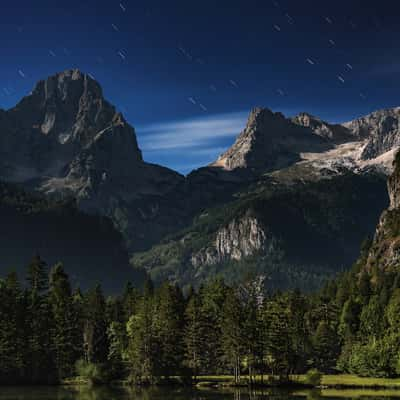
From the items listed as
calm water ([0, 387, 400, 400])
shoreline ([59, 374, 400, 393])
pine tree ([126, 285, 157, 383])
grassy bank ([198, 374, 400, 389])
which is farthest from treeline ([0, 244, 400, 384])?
calm water ([0, 387, 400, 400])

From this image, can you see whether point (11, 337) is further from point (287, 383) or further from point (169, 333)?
point (287, 383)

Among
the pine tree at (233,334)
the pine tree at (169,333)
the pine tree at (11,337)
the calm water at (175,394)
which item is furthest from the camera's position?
the pine tree at (11,337)

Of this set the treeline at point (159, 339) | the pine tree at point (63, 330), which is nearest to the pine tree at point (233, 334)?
the treeline at point (159, 339)

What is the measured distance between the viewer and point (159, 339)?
162 metres

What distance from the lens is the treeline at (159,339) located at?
158125 mm

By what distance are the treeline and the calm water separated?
44.7 feet

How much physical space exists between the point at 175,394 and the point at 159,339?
27.2m

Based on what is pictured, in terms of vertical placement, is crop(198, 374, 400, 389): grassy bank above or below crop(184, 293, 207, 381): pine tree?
below

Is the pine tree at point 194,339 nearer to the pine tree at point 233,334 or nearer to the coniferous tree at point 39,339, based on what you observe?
the pine tree at point 233,334

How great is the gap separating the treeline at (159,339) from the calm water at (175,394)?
13617 mm

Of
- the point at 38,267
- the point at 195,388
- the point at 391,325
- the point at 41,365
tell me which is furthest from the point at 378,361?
the point at 38,267

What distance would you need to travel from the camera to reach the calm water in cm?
12512

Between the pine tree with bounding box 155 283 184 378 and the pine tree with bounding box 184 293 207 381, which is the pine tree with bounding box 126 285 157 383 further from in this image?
the pine tree with bounding box 184 293 207 381

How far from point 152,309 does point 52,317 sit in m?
23.4
